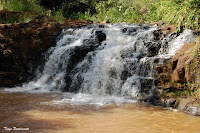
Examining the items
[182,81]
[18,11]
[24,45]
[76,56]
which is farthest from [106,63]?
[18,11]

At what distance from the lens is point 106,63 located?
22.6 feet

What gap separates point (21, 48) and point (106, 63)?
386cm

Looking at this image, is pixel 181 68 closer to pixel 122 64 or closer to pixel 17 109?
pixel 122 64

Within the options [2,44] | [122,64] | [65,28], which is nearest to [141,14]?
[65,28]

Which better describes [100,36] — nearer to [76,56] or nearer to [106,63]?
[76,56]

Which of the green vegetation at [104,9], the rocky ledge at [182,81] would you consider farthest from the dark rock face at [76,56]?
the rocky ledge at [182,81]

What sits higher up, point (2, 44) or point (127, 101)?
point (2, 44)

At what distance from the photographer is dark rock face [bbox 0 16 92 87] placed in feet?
28.1

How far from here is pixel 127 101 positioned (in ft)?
17.8

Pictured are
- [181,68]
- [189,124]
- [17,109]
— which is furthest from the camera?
[181,68]

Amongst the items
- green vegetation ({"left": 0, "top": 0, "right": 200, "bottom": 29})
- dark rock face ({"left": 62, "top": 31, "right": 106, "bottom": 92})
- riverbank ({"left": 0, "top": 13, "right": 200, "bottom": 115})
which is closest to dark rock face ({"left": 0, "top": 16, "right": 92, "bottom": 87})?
riverbank ({"left": 0, "top": 13, "right": 200, "bottom": 115})

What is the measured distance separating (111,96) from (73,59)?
236 cm

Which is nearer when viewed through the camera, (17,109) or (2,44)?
(17,109)

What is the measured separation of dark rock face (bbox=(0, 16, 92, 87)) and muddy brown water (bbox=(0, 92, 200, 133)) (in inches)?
142
